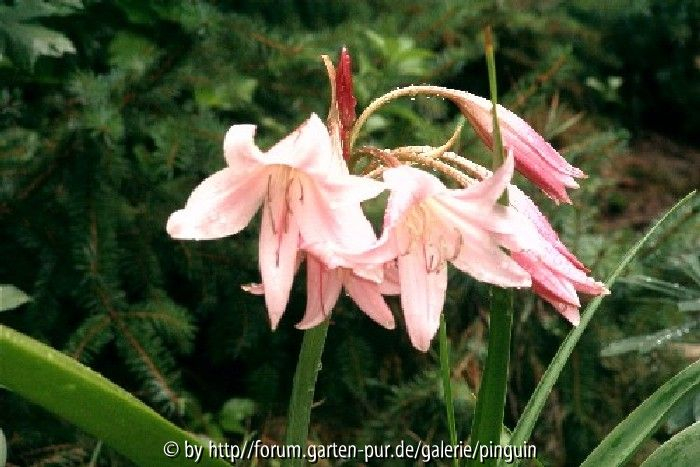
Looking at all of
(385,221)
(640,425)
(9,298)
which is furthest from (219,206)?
(640,425)

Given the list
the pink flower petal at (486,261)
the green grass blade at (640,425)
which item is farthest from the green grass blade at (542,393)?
the pink flower petal at (486,261)

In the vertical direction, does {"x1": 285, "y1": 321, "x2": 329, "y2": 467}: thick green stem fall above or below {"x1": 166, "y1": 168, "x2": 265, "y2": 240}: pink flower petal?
below

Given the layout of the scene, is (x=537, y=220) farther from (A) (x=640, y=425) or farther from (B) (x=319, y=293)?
(A) (x=640, y=425)

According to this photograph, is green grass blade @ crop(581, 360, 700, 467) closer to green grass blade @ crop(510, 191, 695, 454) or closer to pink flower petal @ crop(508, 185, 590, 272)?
green grass blade @ crop(510, 191, 695, 454)

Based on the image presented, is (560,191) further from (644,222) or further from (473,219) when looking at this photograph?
(644,222)

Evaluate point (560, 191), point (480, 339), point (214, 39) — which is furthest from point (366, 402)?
point (560, 191)

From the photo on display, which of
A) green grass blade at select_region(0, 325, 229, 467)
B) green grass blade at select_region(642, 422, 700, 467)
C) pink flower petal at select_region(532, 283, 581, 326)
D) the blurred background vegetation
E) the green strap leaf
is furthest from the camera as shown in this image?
the blurred background vegetation

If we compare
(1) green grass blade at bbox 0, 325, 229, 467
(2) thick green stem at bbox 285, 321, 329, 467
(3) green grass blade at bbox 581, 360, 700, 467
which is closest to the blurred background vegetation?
(3) green grass blade at bbox 581, 360, 700, 467
